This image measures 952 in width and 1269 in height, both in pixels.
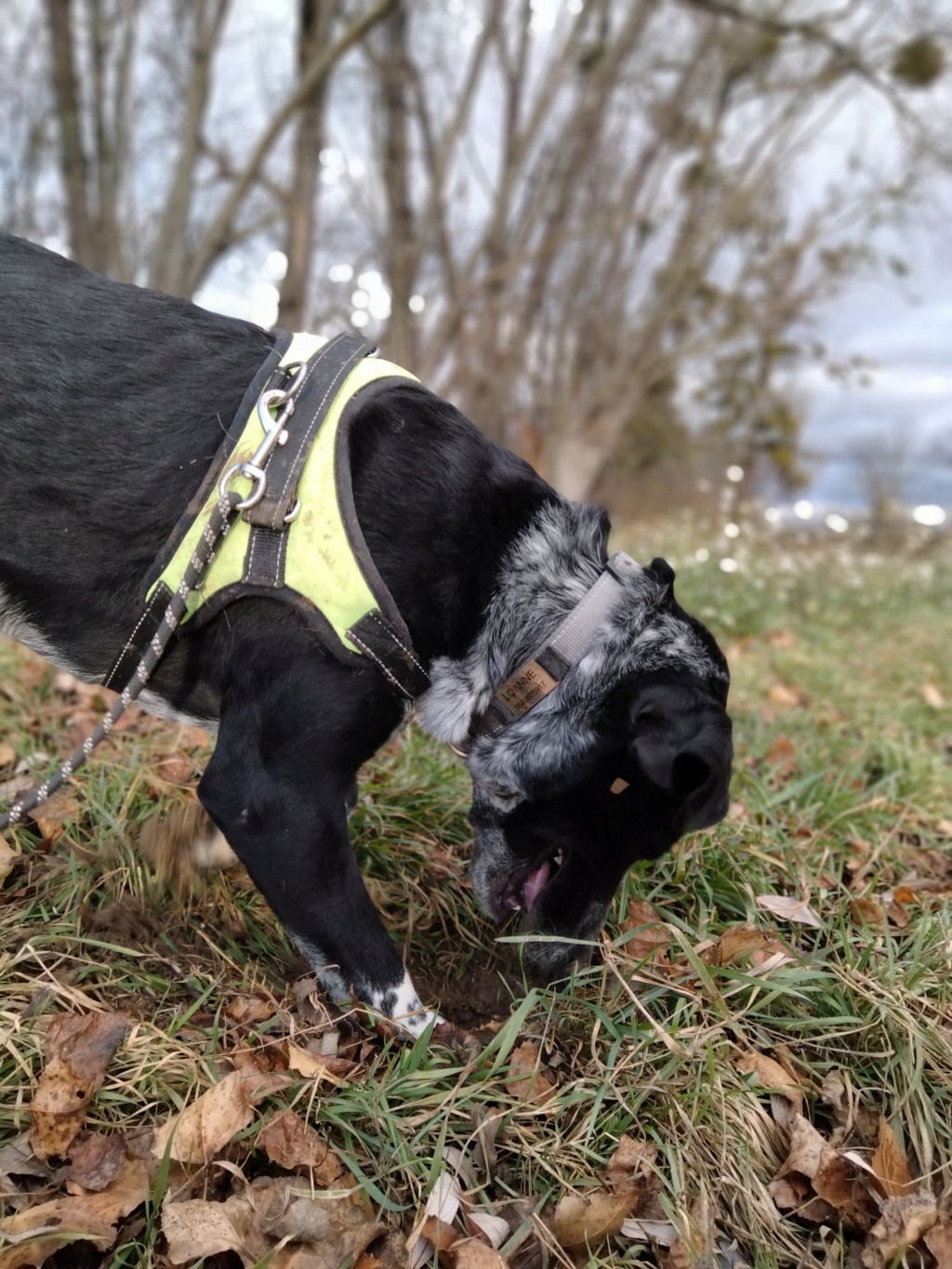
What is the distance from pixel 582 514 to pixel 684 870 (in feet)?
4.02

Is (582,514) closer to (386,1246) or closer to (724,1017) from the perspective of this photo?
(724,1017)

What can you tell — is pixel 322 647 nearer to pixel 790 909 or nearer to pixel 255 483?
pixel 255 483

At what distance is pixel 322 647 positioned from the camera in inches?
80.1

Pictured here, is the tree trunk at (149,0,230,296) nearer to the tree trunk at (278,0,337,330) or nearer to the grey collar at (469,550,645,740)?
the tree trunk at (278,0,337,330)

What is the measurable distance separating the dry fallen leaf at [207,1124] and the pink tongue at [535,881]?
3.13ft

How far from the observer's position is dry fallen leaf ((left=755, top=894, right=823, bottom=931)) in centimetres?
258

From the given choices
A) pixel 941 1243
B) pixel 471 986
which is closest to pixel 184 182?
pixel 471 986

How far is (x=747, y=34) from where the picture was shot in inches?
424

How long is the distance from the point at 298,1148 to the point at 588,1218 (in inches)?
24.8

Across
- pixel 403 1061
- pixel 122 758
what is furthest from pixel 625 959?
pixel 122 758

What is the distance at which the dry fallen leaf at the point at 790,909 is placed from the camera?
8.45ft

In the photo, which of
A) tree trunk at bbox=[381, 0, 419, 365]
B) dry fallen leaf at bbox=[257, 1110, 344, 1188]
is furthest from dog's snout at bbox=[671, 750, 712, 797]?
tree trunk at bbox=[381, 0, 419, 365]

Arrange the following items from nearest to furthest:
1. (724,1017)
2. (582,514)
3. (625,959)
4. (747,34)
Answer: (724,1017) < (625,959) < (582,514) < (747,34)

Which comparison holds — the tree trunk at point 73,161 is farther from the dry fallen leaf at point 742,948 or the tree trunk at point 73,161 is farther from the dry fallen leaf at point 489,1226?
the dry fallen leaf at point 489,1226
